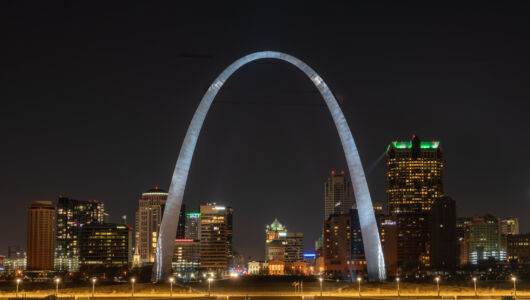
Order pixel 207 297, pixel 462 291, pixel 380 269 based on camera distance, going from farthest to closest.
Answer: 1. pixel 380 269
2. pixel 462 291
3. pixel 207 297

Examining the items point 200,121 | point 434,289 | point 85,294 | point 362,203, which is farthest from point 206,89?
point 434,289

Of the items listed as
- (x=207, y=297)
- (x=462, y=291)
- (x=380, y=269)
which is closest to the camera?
(x=207, y=297)

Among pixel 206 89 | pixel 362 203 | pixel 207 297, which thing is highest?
pixel 206 89

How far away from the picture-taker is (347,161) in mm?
69125

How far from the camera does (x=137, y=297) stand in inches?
2280

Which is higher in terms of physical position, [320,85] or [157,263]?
[320,85]

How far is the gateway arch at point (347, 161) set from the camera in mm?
66688

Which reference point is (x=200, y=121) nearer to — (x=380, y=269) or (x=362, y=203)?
(x=362, y=203)

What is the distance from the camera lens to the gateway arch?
66.7 m

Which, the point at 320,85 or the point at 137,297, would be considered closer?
the point at 137,297

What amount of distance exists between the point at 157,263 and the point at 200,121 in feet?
46.4

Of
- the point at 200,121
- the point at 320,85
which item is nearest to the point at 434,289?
the point at 320,85

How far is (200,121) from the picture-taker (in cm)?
7200

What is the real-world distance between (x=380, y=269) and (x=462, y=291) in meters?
7.83
